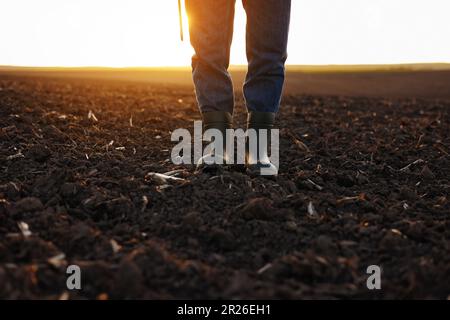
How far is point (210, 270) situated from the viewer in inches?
68.0

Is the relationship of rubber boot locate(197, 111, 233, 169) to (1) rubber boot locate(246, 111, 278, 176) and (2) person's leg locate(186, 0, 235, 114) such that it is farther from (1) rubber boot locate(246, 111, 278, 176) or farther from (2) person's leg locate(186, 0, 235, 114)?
(1) rubber boot locate(246, 111, 278, 176)

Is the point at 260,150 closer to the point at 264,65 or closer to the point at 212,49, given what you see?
the point at 264,65

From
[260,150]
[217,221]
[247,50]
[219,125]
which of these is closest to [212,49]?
[247,50]

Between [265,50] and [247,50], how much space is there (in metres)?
0.12

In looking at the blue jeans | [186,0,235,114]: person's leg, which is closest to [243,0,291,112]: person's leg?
the blue jeans

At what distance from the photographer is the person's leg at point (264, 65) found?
290cm

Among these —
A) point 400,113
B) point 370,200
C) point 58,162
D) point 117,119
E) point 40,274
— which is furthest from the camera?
point 400,113

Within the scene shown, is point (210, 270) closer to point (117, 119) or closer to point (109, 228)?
point (109, 228)

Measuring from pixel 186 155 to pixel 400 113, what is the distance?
4435mm

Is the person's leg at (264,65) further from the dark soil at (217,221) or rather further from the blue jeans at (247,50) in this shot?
the dark soil at (217,221)

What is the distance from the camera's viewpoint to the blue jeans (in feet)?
9.52

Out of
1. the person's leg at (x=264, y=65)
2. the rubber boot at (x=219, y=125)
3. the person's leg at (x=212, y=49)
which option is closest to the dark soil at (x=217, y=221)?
the rubber boot at (x=219, y=125)
